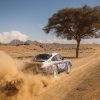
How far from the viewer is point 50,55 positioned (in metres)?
16.9

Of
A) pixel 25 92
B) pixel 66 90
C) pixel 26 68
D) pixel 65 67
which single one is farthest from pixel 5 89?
pixel 65 67

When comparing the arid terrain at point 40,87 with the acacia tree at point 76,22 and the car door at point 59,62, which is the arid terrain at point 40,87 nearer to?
the car door at point 59,62

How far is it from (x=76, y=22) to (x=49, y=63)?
24.4 meters

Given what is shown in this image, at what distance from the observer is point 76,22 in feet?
130

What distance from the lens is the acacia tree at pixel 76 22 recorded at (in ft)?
129

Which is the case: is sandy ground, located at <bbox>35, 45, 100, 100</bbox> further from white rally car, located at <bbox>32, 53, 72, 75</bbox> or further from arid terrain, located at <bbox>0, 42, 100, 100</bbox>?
white rally car, located at <bbox>32, 53, 72, 75</bbox>

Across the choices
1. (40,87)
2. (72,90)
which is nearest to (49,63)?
(40,87)

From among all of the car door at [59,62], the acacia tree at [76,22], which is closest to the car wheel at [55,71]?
the car door at [59,62]

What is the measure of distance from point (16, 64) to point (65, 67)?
4.23 m

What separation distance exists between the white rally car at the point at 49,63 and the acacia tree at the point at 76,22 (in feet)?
71.7

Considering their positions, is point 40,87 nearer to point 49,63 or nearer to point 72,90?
point 72,90

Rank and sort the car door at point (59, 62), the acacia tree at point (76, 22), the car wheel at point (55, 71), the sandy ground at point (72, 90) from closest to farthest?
the sandy ground at point (72, 90) < the car wheel at point (55, 71) < the car door at point (59, 62) < the acacia tree at point (76, 22)

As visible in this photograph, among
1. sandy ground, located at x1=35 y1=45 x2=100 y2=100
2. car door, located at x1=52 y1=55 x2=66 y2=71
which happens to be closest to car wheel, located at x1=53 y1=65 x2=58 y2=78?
car door, located at x1=52 y1=55 x2=66 y2=71

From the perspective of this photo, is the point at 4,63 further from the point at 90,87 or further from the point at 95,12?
the point at 95,12
